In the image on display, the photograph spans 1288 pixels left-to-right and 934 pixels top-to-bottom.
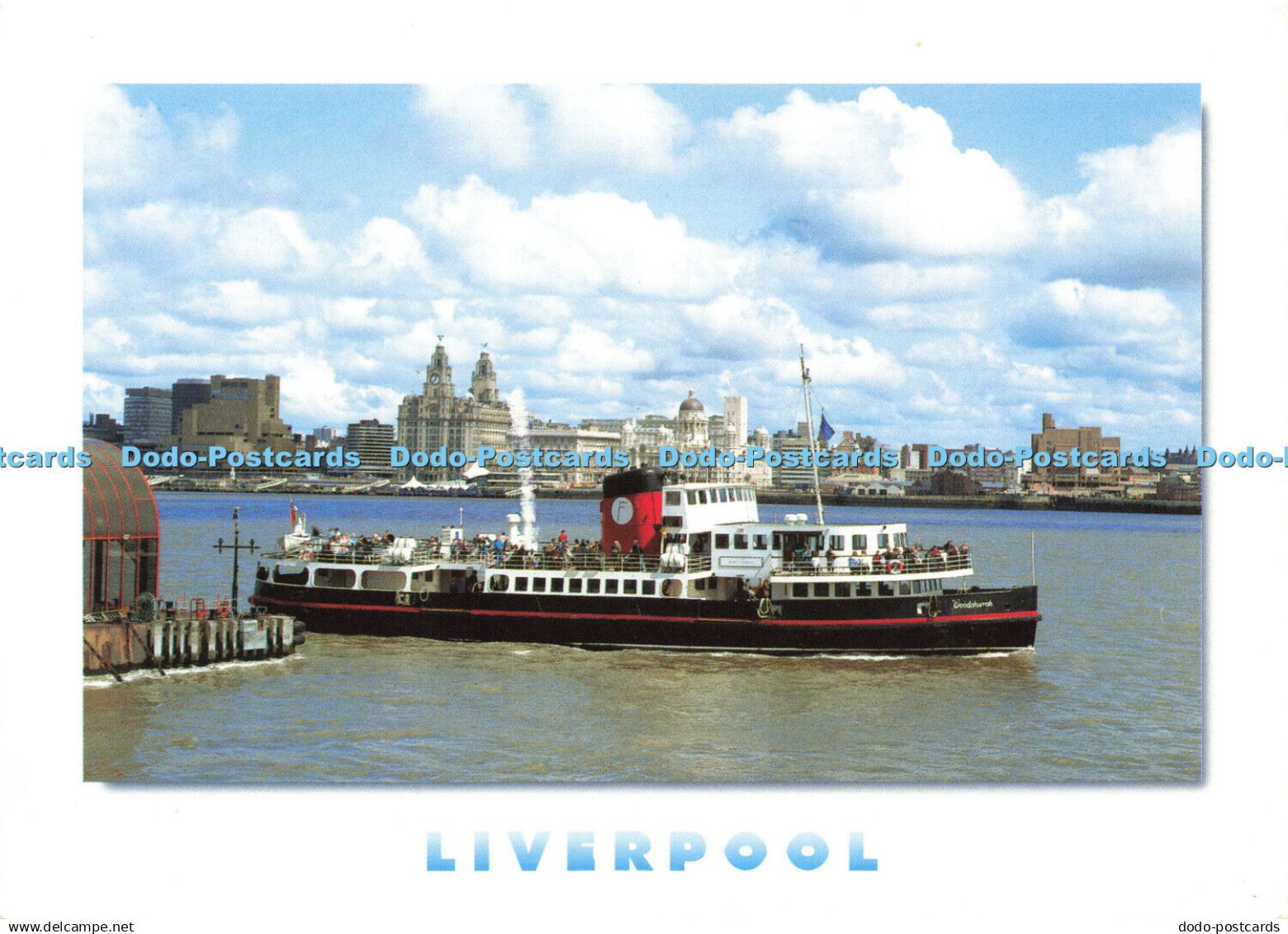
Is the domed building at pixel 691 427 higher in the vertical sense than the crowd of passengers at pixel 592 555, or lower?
higher

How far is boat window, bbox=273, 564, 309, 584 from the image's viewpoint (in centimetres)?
3039

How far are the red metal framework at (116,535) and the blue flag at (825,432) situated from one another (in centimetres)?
1367

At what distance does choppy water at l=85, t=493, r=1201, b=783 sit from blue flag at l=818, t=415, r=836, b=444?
16.4 ft

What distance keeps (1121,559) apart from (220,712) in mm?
41827

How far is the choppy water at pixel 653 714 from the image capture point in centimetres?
1589

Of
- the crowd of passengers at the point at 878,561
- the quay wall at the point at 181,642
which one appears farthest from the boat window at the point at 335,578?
the crowd of passengers at the point at 878,561

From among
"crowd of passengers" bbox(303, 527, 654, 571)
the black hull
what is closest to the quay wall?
"crowd of passengers" bbox(303, 527, 654, 571)

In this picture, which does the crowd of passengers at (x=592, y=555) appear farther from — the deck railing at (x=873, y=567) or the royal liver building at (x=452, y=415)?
the royal liver building at (x=452, y=415)

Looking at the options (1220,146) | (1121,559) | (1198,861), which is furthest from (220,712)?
(1121,559)

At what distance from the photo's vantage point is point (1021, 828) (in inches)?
432

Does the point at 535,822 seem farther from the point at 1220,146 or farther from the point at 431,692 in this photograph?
the point at 431,692

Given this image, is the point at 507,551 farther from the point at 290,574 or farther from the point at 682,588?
the point at 290,574

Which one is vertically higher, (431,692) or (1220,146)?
(1220,146)

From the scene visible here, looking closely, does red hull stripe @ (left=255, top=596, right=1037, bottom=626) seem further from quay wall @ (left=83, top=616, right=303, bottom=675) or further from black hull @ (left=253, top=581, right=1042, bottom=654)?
quay wall @ (left=83, top=616, right=303, bottom=675)
